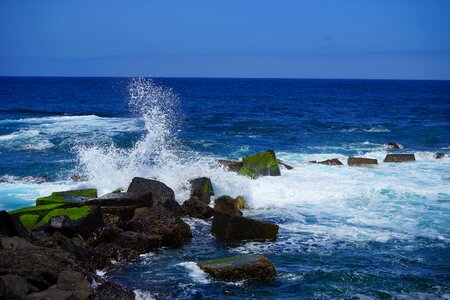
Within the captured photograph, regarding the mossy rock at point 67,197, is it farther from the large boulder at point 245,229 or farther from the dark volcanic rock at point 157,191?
the large boulder at point 245,229

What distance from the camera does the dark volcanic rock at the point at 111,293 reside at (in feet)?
25.0

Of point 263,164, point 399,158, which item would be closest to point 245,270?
point 263,164

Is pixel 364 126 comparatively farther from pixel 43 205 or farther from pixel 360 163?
pixel 43 205

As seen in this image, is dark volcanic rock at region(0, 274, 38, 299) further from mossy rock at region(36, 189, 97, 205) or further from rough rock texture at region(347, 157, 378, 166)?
rough rock texture at region(347, 157, 378, 166)

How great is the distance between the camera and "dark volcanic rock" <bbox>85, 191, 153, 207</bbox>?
39.6 ft

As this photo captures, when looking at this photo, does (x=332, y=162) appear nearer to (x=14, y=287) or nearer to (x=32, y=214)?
(x=32, y=214)

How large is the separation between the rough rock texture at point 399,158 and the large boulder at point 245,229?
38.7 ft

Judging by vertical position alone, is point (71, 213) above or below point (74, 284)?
above

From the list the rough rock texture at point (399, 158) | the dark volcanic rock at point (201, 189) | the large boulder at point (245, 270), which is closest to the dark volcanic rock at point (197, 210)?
the dark volcanic rock at point (201, 189)

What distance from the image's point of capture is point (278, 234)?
12.0 metres

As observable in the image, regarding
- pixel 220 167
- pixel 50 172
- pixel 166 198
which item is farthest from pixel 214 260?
pixel 50 172

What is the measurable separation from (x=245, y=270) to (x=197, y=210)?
4401 mm

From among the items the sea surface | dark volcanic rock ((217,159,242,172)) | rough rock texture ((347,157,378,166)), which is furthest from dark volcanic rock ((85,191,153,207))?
rough rock texture ((347,157,378,166))

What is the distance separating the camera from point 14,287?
6906 millimetres
